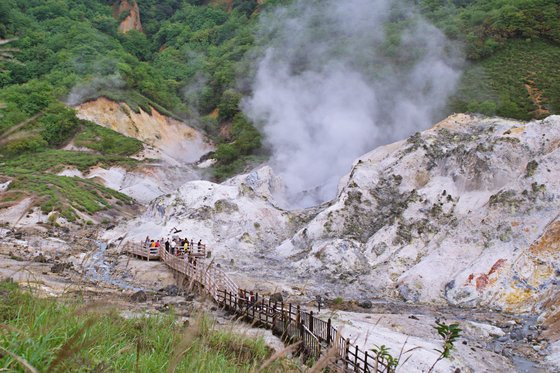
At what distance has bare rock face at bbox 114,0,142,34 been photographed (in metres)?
92.1

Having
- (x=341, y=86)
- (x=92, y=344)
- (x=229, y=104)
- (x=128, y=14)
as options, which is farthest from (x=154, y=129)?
(x=92, y=344)

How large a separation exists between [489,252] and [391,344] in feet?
29.1

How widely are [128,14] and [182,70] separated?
71.6ft

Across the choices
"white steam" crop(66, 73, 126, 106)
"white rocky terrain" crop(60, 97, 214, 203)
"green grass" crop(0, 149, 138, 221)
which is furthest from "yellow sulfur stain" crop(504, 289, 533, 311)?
"white steam" crop(66, 73, 126, 106)

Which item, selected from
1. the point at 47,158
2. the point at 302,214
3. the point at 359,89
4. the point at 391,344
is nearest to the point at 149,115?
the point at 47,158

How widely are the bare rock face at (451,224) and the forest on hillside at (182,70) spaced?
15419mm

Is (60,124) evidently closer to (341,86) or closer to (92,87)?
(92,87)

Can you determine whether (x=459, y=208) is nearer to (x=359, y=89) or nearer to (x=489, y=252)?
(x=489, y=252)

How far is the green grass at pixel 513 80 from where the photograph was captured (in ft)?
145

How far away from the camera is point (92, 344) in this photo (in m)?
2.23

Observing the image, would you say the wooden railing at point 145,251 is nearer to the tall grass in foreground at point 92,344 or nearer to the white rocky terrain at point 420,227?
the white rocky terrain at point 420,227

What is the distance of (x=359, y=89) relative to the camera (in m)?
53.2

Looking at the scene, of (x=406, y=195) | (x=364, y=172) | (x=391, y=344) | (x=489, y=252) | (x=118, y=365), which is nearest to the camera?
(x=118, y=365)

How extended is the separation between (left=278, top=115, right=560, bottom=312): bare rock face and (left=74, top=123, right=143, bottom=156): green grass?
86.9 feet
